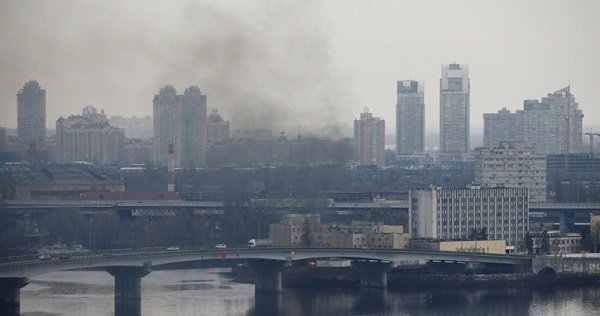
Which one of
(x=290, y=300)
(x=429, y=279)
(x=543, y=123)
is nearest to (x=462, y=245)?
(x=429, y=279)

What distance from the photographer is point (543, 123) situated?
180 feet

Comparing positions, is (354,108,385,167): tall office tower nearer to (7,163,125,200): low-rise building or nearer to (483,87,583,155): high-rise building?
(483,87,583,155): high-rise building

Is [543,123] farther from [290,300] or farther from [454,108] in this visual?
[290,300]

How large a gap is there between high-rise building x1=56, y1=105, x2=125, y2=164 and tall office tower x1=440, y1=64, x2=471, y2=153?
14662mm

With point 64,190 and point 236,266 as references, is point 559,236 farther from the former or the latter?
point 64,190

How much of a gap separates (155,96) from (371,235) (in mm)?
19270

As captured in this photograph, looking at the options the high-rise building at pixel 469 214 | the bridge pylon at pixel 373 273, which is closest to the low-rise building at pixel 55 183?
the high-rise building at pixel 469 214

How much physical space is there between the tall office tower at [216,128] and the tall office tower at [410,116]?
1963cm

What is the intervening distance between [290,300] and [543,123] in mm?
33350

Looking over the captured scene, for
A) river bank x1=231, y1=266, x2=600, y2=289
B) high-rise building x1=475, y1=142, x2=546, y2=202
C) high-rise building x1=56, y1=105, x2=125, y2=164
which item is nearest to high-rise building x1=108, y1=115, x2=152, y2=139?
high-rise building x1=56, y1=105, x2=125, y2=164

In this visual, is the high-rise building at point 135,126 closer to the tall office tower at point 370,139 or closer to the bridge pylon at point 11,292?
the tall office tower at point 370,139

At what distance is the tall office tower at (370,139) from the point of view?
53.9 metres

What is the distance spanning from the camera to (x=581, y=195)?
1432 inches

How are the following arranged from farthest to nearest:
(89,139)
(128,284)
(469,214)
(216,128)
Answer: (89,139) → (216,128) → (469,214) → (128,284)
